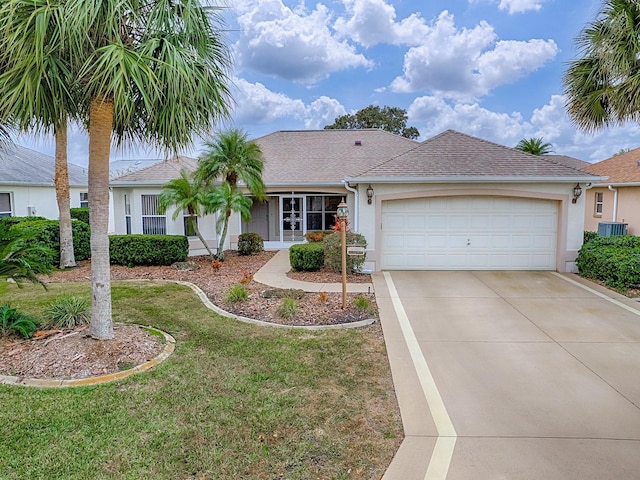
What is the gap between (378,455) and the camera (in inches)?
154

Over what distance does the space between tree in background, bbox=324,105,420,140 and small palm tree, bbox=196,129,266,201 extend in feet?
91.2

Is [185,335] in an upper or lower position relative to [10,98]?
lower

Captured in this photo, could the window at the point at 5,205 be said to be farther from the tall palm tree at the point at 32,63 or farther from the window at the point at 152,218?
the tall palm tree at the point at 32,63

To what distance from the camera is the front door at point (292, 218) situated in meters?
18.3

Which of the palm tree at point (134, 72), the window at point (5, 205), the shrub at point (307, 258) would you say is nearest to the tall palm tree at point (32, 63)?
the palm tree at point (134, 72)

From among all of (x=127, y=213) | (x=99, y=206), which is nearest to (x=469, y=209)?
(x=99, y=206)

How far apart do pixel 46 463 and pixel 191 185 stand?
10.6m

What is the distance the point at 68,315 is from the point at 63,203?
24.7 ft

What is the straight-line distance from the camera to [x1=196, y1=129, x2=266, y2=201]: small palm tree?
13984 mm

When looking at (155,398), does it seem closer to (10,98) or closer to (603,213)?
(10,98)

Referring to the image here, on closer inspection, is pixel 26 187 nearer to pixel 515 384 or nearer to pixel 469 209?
pixel 469 209

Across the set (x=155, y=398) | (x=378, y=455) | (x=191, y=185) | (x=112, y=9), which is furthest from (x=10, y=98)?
(x=191, y=185)

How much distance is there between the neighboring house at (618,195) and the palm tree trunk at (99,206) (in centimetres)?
1610

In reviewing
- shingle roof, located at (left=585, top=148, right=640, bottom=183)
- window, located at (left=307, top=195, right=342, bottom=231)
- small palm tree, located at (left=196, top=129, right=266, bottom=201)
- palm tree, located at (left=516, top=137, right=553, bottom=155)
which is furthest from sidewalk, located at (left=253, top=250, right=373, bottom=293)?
palm tree, located at (left=516, top=137, right=553, bottom=155)
